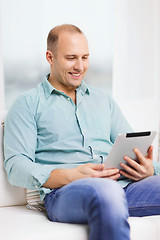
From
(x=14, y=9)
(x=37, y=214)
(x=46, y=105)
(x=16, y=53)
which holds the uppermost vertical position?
(x=14, y=9)

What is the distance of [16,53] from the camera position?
280cm

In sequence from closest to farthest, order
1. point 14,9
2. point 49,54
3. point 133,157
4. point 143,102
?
point 133,157
point 49,54
point 14,9
point 143,102

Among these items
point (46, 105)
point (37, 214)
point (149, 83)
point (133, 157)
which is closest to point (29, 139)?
point (46, 105)

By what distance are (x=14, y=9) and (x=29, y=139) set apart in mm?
1270

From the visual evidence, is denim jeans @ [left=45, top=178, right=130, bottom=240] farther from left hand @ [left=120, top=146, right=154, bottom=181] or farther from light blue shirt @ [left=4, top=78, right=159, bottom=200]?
left hand @ [left=120, top=146, right=154, bottom=181]

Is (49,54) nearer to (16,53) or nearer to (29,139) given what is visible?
(29,139)

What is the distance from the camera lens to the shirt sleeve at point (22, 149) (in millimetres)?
1697

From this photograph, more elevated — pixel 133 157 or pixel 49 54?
pixel 49 54

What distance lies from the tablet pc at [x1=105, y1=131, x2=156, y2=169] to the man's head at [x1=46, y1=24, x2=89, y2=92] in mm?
479

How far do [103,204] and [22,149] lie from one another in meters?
0.57

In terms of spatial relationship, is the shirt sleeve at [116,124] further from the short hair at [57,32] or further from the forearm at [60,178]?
the forearm at [60,178]

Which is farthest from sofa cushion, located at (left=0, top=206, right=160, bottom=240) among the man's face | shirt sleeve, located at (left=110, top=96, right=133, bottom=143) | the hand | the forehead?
the forehead

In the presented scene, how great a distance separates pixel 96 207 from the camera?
1.37 metres

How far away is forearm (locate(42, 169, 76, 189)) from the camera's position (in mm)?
1660
